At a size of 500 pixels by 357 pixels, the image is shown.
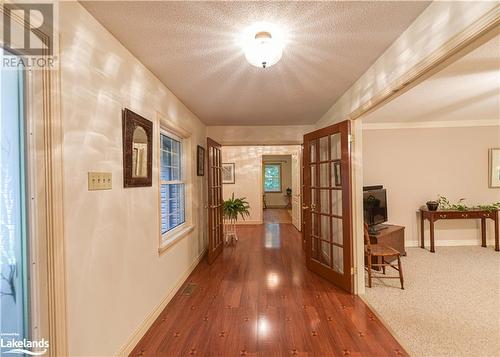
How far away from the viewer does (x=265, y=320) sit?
2.34 meters

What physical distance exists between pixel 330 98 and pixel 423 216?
3.06 m

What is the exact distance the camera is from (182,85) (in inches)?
106

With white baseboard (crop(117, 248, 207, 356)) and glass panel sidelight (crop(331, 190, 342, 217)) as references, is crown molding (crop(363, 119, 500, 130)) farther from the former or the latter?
white baseboard (crop(117, 248, 207, 356))

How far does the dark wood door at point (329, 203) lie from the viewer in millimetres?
2852

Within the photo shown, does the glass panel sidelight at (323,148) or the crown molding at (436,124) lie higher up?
the crown molding at (436,124)

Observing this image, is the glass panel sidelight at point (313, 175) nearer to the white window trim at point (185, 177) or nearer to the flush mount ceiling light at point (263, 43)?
the white window trim at point (185, 177)

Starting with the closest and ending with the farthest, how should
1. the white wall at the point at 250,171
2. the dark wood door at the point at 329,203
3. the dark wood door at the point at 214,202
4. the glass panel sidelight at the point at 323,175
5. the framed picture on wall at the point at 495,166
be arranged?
1. the dark wood door at the point at 329,203
2. the glass panel sidelight at the point at 323,175
3. the dark wood door at the point at 214,202
4. the framed picture on wall at the point at 495,166
5. the white wall at the point at 250,171

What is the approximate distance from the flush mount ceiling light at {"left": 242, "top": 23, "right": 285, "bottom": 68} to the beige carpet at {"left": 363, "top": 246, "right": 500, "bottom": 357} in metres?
2.50

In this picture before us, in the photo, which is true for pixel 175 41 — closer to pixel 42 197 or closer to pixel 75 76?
pixel 75 76

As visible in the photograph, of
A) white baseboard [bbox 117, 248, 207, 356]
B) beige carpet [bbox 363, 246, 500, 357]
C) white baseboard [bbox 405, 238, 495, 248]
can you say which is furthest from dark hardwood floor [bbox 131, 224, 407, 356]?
white baseboard [bbox 405, 238, 495, 248]

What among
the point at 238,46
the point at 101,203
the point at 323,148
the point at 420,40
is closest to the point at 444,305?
the point at 323,148

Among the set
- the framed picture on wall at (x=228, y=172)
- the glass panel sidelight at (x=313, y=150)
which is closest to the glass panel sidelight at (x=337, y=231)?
the glass panel sidelight at (x=313, y=150)

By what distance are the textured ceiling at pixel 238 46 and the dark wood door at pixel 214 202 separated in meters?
1.23

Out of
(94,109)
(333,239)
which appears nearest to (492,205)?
(333,239)
